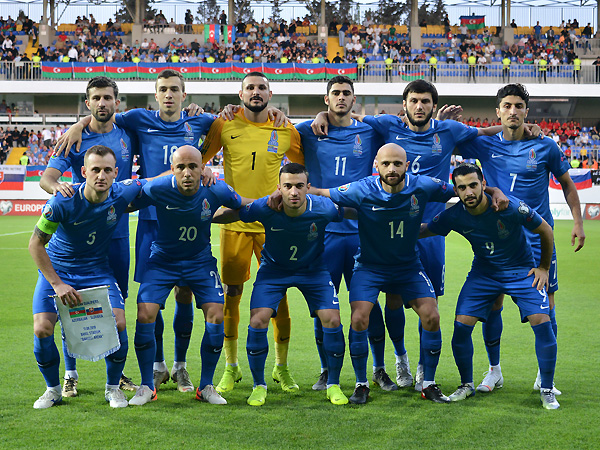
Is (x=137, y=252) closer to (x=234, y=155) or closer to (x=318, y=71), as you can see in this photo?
(x=234, y=155)

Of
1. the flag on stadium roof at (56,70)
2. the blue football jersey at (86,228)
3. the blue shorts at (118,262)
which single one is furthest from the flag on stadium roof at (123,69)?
the blue football jersey at (86,228)

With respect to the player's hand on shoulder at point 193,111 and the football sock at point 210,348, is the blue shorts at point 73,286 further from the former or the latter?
the player's hand on shoulder at point 193,111

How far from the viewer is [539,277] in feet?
17.5

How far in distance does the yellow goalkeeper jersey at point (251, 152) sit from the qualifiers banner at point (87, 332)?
4.63 feet

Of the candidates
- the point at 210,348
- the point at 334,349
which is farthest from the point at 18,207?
the point at 334,349

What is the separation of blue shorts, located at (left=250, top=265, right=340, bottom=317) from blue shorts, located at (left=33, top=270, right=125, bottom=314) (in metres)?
1.05

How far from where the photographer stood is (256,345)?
17.6 ft

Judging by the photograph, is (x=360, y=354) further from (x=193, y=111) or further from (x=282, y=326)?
(x=193, y=111)

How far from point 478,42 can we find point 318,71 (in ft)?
32.1

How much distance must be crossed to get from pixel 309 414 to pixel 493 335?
1.89 metres

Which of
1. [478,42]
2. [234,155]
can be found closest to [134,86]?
[478,42]

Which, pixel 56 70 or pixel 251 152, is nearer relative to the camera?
pixel 251 152

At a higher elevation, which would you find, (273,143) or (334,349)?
(273,143)

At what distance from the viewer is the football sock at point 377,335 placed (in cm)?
591
